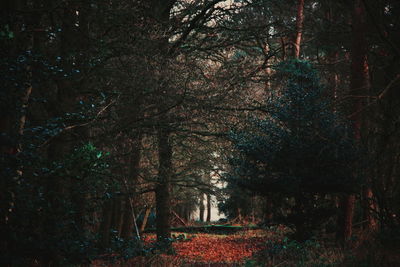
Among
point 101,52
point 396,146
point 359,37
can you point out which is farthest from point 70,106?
point 359,37

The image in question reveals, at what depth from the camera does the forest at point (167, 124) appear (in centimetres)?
448

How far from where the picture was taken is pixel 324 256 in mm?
8039

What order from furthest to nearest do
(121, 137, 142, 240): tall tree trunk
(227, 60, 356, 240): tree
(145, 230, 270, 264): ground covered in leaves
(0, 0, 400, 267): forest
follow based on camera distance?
(145, 230, 270, 264): ground covered in leaves, (227, 60, 356, 240): tree, (121, 137, 142, 240): tall tree trunk, (0, 0, 400, 267): forest

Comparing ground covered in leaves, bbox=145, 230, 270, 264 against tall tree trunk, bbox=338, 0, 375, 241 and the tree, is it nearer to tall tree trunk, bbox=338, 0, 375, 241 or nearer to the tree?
the tree

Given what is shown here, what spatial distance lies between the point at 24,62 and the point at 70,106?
269 cm

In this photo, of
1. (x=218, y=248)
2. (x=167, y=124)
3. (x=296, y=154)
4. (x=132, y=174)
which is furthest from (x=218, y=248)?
(x=167, y=124)

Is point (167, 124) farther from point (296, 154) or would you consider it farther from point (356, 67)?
point (356, 67)

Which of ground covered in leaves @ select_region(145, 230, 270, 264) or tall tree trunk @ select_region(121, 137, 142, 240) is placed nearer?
tall tree trunk @ select_region(121, 137, 142, 240)

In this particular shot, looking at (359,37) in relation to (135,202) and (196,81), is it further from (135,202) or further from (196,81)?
(135,202)

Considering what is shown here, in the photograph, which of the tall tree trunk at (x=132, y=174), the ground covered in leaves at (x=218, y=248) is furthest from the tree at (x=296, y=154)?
the tall tree trunk at (x=132, y=174)

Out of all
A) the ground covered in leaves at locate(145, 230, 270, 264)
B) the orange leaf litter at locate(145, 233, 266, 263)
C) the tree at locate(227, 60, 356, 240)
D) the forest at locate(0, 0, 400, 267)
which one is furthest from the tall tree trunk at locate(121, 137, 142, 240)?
the tree at locate(227, 60, 356, 240)

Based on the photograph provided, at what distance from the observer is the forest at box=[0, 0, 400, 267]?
448 cm

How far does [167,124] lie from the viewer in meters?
7.61

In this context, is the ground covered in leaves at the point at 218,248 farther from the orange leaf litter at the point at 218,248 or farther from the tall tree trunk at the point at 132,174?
the tall tree trunk at the point at 132,174
